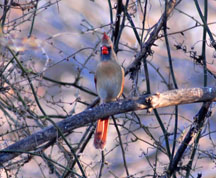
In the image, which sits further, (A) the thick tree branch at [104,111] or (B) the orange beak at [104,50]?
(B) the orange beak at [104,50]

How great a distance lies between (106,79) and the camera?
11.4 ft

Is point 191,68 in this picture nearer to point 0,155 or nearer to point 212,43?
point 212,43

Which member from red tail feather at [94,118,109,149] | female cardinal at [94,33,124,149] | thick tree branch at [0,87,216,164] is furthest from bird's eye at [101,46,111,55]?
thick tree branch at [0,87,216,164]

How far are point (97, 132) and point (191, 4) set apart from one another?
247 centimetres

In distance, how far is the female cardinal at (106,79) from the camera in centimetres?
340

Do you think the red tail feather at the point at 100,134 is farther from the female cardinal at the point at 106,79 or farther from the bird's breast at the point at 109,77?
the bird's breast at the point at 109,77

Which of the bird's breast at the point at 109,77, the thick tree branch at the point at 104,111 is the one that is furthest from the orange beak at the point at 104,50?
the thick tree branch at the point at 104,111

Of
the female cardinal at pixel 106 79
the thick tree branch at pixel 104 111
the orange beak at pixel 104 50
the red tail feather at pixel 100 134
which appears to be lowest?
the thick tree branch at pixel 104 111

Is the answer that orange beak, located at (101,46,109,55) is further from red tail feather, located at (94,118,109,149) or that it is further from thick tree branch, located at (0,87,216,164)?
thick tree branch, located at (0,87,216,164)

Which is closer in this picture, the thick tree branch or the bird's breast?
the thick tree branch

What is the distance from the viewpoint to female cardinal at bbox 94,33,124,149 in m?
3.40

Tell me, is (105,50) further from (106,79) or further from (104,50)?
(106,79)

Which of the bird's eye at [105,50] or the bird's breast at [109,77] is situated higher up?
the bird's eye at [105,50]

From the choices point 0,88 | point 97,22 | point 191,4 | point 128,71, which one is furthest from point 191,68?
point 0,88
